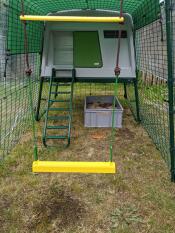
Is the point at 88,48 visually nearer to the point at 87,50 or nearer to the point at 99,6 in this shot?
the point at 87,50

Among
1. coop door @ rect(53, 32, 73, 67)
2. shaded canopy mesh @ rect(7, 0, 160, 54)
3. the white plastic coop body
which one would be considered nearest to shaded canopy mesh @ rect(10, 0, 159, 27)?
shaded canopy mesh @ rect(7, 0, 160, 54)

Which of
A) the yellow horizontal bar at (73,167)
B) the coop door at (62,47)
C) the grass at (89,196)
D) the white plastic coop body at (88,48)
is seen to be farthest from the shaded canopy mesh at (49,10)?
the yellow horizontal bar at (73,167)

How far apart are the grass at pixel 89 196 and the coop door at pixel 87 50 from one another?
1540mm

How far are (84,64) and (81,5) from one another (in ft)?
2.95

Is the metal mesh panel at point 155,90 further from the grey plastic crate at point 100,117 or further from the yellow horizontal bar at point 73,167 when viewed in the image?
the yellow horizontal bar at point 73,167

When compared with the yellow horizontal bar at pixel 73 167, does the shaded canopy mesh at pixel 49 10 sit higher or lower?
higher

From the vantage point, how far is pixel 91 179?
2641mm

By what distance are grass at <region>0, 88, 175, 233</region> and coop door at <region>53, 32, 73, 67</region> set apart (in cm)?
166

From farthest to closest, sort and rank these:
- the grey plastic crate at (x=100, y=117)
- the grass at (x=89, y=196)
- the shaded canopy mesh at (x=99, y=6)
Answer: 1. the grey plastic crate at (x=100, y=117)
2. the shaded canopy mesh at (x=99, y=6)
3. the grass at (x=89, y=196)

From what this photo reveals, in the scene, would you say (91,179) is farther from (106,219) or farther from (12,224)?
(12,224)

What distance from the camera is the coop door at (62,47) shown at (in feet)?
14.1

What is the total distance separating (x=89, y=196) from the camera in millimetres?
2371

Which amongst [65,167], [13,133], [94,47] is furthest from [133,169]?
[94,47]

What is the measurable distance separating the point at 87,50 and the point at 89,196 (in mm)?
2650
